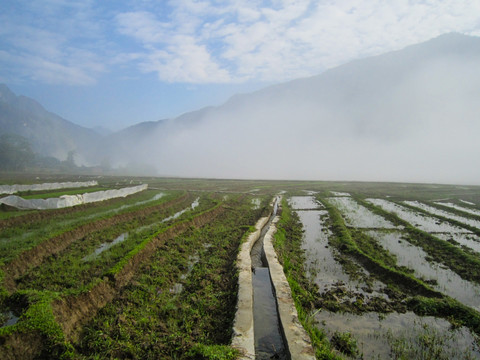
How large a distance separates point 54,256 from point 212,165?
13324 cm

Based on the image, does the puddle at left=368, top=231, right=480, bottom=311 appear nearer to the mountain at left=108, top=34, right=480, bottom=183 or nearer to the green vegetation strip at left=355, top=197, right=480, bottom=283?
→ the green vegetation strip at left=355, top=197, right=480, bottom=283

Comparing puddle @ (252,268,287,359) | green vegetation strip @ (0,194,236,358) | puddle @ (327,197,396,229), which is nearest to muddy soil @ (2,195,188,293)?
green vegetation strip @ (0,194,236,358)

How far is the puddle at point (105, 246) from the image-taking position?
11.8m

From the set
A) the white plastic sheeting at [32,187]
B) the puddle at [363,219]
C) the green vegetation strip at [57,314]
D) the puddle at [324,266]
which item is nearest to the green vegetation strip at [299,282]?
the puddle at [324,266]

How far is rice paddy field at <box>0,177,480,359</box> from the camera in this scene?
636cm

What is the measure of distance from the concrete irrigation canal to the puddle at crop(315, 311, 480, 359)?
3.61 ft

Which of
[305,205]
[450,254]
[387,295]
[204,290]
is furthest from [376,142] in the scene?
[204,290]

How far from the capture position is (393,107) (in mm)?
181125

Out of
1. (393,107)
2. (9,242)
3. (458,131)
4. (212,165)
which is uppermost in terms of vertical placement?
(393,107)

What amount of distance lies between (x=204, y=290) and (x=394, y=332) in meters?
5.86

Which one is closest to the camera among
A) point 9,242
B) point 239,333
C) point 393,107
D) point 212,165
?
point 239,333

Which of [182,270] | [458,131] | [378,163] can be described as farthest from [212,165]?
[182,270]

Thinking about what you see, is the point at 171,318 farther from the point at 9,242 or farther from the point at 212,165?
the point at 212,165

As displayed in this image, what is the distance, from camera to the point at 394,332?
718 cm
